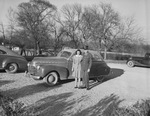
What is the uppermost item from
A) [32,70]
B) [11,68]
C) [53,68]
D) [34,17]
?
[34,17]

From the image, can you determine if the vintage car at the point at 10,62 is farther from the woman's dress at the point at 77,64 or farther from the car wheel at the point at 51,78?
the woman's dress at the point at 77,64

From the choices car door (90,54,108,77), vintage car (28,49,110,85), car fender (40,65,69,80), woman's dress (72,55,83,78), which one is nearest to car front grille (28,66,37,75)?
vintage car (28,49,110,85)

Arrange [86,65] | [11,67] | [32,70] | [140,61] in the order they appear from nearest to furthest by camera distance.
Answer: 1. [86,65]
2. [32,70]
3. [11,67]
4. [140,61]

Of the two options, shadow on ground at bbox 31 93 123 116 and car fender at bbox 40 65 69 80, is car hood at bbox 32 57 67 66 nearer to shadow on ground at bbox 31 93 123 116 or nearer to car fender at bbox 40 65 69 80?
car fender at bbox 40 65 69 80

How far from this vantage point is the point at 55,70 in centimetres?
606

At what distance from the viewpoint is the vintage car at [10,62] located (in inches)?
319

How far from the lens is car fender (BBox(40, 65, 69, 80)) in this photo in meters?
5.82

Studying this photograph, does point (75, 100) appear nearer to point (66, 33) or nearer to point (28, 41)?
point (28, 41)

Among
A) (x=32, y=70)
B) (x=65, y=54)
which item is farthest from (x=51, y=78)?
(x=65, y=54)

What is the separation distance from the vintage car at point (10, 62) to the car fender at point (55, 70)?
3354 millimetres

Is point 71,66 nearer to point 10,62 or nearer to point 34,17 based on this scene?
point 10,62

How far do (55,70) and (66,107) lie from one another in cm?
244

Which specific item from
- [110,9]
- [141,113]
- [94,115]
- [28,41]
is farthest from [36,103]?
[110,9]

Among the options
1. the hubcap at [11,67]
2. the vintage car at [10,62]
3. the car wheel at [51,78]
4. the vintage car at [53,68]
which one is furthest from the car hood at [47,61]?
the hubcap at [11,67]
